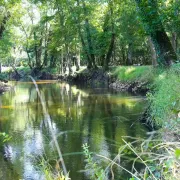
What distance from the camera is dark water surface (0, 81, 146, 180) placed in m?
6.84

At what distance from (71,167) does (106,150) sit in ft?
4.40

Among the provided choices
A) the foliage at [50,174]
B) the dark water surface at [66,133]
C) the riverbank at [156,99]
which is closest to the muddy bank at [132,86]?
the riverbank at [156,99]

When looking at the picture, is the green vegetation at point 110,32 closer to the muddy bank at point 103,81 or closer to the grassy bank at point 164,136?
the muddy bank at point 103,81

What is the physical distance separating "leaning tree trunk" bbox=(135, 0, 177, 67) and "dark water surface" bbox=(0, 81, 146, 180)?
2.61m

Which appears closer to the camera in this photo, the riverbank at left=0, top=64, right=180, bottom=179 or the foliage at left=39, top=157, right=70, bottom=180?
the riverbank at left=0, top=64, right=180, bottom=179

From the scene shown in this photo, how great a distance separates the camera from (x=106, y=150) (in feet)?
25.5

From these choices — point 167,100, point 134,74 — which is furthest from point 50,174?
point 134,74

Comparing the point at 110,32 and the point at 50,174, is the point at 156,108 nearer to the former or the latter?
the point at 50,174

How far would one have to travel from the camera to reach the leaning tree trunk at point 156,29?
12.9m

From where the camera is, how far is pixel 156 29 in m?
13.2

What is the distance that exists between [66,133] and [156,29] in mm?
6294

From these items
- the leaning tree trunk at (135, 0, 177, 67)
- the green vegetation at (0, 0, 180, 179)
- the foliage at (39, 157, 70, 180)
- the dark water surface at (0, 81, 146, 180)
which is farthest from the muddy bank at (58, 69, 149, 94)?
the foliage at (39, 157, 70, 180)

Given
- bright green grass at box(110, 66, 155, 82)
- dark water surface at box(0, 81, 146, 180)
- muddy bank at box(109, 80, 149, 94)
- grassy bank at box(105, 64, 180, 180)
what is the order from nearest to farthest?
grassy bank at box(105, 64, 180, 180), dark water surface at box(0, 81, 146, 180), muddy bank at box(109, 80, 149, 94), bright green grass at box(110, 66, 155, 82)

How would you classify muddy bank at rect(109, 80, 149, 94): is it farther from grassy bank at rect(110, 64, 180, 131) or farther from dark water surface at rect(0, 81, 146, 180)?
grassy bank at rect(110, 64, 180, 131)
